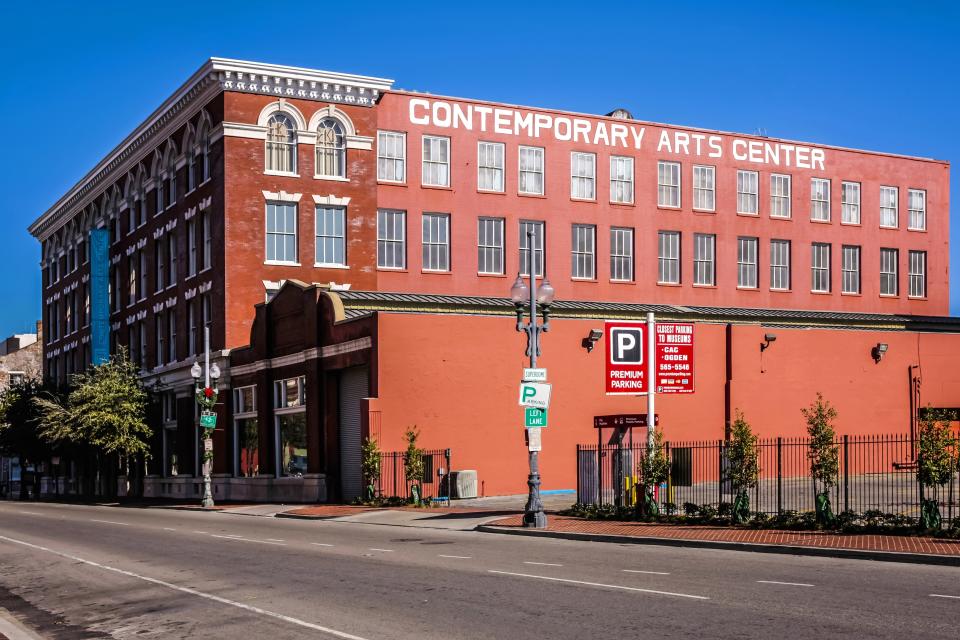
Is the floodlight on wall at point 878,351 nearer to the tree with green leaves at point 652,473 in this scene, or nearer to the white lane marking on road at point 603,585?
the tree with green leaves at point 652,473

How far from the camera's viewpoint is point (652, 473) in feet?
95.5

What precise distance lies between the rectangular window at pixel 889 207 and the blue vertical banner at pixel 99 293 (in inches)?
1802

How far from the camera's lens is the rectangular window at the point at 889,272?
66250 millimetres

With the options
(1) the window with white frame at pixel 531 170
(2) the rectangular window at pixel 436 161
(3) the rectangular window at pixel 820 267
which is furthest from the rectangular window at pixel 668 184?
(2) the rectangular window at pixel 436 161

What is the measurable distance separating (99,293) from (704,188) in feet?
120

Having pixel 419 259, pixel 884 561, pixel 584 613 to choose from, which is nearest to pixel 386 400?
pixel 419 259

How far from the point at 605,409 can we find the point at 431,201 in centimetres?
1578

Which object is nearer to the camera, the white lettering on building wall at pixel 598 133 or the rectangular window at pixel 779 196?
the white lettering on building wall at pixel 598 133

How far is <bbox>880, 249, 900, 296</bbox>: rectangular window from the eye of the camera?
217 ft

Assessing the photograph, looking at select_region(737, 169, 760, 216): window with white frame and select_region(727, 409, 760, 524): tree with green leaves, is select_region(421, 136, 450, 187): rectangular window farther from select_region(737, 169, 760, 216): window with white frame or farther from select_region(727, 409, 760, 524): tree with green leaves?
select_region(727, 409, 760, 524): tree with green leaves

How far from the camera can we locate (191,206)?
57906 mm

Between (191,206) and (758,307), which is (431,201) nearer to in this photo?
(191,206)

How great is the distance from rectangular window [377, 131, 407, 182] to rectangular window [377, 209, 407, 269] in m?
1.67

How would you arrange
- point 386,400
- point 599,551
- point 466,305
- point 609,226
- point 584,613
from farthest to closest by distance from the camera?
point 609,226 < point 466,305 < point 386,400 < point 599,551 < point 584,613
